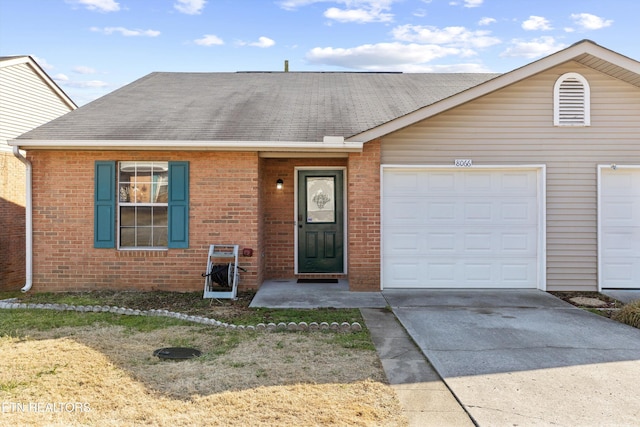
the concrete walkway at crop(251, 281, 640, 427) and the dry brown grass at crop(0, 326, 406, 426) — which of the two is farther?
the concrete walkway at crop(251, 281, 640, 427)

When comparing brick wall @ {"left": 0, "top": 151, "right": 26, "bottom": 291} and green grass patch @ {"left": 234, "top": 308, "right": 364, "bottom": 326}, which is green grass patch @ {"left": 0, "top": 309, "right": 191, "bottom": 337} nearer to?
green grass patch @ {"left": 234, "top": 308, "right": 364, "bottom": 326}

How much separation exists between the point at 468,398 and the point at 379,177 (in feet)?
16.3

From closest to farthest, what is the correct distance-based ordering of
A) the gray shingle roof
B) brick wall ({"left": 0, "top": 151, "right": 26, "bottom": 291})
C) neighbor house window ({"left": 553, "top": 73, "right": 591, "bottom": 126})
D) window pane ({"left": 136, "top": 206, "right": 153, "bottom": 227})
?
neighbor house window ({"left": 553, "top": 73, "right": 591, "bottom": 126}), the gray shingle roof, window pane ({"left": 136, "top": 206, "right": 153, "bottom": 227}), brick wall ({"left": 0, "top": 151, "right": 26, "bottom": 291})

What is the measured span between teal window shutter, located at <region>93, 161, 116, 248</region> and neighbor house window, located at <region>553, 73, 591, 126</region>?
821cm

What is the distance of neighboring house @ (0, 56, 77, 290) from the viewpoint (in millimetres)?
12252

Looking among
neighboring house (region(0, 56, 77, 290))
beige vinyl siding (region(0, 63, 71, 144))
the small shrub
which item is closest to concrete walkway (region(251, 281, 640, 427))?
the small shrub

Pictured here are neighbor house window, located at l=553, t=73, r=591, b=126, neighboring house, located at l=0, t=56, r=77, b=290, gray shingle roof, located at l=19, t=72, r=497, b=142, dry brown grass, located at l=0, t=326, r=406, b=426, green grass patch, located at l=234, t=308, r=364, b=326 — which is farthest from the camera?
neighboring house, located at l=0, t=56, r=77, b=290

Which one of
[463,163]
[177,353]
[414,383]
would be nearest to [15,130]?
[177,353]

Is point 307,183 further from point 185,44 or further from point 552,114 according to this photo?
point 185,44

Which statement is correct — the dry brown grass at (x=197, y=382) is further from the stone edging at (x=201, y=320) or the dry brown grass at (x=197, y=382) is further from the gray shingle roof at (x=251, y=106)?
the gray shingle roof at (x=251, y=106)

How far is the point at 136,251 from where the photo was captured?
27.5 ft

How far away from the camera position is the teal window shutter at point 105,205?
27.4 feet

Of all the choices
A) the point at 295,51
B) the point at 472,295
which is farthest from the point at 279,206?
the point at 295,51

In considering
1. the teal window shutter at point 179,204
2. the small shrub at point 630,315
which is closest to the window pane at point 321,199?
the teal window shutter at point 179,204
